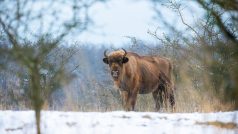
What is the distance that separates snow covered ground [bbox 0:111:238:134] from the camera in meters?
5.60

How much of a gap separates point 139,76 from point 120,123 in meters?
10.2

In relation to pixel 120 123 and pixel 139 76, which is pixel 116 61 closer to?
pixel 139 76

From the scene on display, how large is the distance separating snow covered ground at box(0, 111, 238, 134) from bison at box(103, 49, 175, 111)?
7828 millimetres

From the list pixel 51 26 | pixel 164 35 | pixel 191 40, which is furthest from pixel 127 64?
pixel 51 26

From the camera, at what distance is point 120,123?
19.2 ft

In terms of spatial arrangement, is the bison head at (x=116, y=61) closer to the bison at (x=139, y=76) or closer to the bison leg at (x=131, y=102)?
the bison at (x=139, y=76)

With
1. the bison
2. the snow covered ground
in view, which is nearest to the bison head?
the bison

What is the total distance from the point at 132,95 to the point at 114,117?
9018 millimetres

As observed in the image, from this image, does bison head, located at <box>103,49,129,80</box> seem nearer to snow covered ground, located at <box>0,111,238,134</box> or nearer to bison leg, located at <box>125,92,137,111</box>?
bison leg, located at <box>125,92,137,111</box>

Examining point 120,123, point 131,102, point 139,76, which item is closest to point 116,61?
point 131,102

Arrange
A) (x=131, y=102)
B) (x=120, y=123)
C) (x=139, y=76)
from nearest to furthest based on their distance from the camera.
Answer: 1. (x=120, y=123)
2. (x=131, y=102)
3. (x=139, y=76)

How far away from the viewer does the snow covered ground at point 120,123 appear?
18.4 ft

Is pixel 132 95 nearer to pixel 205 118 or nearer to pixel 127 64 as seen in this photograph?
pixel 127 64

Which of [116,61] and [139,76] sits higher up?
[116,61]
